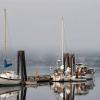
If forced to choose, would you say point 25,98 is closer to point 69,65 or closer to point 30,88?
point 30,88

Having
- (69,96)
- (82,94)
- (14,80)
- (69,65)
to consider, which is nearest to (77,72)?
(69,65)

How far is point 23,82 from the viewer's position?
9038 centimetres

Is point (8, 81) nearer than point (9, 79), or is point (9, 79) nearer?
point (9, 79)

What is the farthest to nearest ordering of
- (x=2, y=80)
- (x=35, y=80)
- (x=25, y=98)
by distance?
(x=35, y=80) → (x=2, y=80) → (x=25, y=98)

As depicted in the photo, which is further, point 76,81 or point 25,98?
point 76,81

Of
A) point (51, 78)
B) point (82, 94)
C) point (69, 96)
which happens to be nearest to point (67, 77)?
point (51, 78)

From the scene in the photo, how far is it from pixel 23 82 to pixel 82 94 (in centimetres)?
1552

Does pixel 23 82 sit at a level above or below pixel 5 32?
below

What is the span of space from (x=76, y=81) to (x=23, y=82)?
45.4ft

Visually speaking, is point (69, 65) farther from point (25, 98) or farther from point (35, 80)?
point (25, 98)

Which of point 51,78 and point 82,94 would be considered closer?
point 82,94

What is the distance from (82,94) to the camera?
7669 cm

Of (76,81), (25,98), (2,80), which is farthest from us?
(76,81)

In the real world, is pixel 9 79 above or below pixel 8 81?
above
